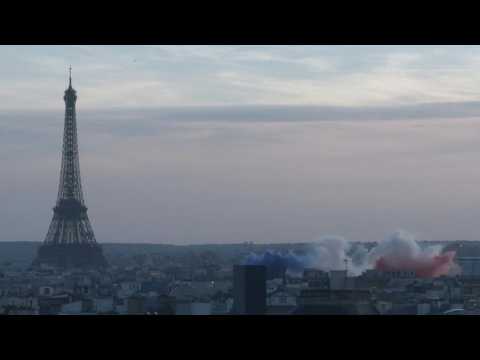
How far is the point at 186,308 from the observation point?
15.8 meters

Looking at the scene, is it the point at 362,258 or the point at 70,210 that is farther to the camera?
the point at 70,210

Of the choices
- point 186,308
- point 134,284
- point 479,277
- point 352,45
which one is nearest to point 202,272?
point 134,284
